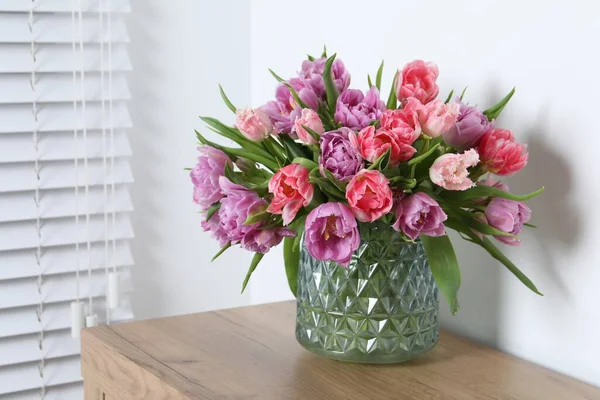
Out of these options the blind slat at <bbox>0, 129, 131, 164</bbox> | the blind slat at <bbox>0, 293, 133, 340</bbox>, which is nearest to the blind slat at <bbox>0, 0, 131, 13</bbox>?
the blind slat at <bbox>0, 129, 131, 164</bbox>

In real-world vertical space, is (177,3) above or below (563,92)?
above

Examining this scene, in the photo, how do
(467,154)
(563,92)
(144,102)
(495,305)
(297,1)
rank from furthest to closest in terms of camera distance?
(144,102) < (297,1) < (495,305) < (563,92) < (467,154)

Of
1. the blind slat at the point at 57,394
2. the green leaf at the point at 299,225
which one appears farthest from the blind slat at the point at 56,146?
the green leaf at the point at 299,225

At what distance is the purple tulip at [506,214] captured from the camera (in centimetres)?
94

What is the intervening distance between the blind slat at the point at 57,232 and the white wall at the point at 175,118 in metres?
0.06

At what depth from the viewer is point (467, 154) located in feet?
2.94

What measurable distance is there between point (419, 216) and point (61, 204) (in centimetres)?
96

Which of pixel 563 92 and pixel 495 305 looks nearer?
pixel 563 92

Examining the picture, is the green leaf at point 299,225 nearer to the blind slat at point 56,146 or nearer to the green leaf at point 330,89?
the green leaf at point 330,89

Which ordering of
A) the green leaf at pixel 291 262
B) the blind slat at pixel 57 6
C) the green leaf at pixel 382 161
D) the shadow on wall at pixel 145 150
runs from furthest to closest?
the shadow on wall at pixel 145 150 < the blind slat at pixel 57 6 < the green leaf at pixel 291 262 < the green leaf at pixel 382 161

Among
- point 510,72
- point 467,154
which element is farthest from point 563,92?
point 467,154

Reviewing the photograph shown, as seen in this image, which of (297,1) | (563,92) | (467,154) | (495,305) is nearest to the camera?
(467,154)

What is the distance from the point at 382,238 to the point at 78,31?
0.91m

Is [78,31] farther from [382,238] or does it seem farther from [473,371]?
[473,371]
